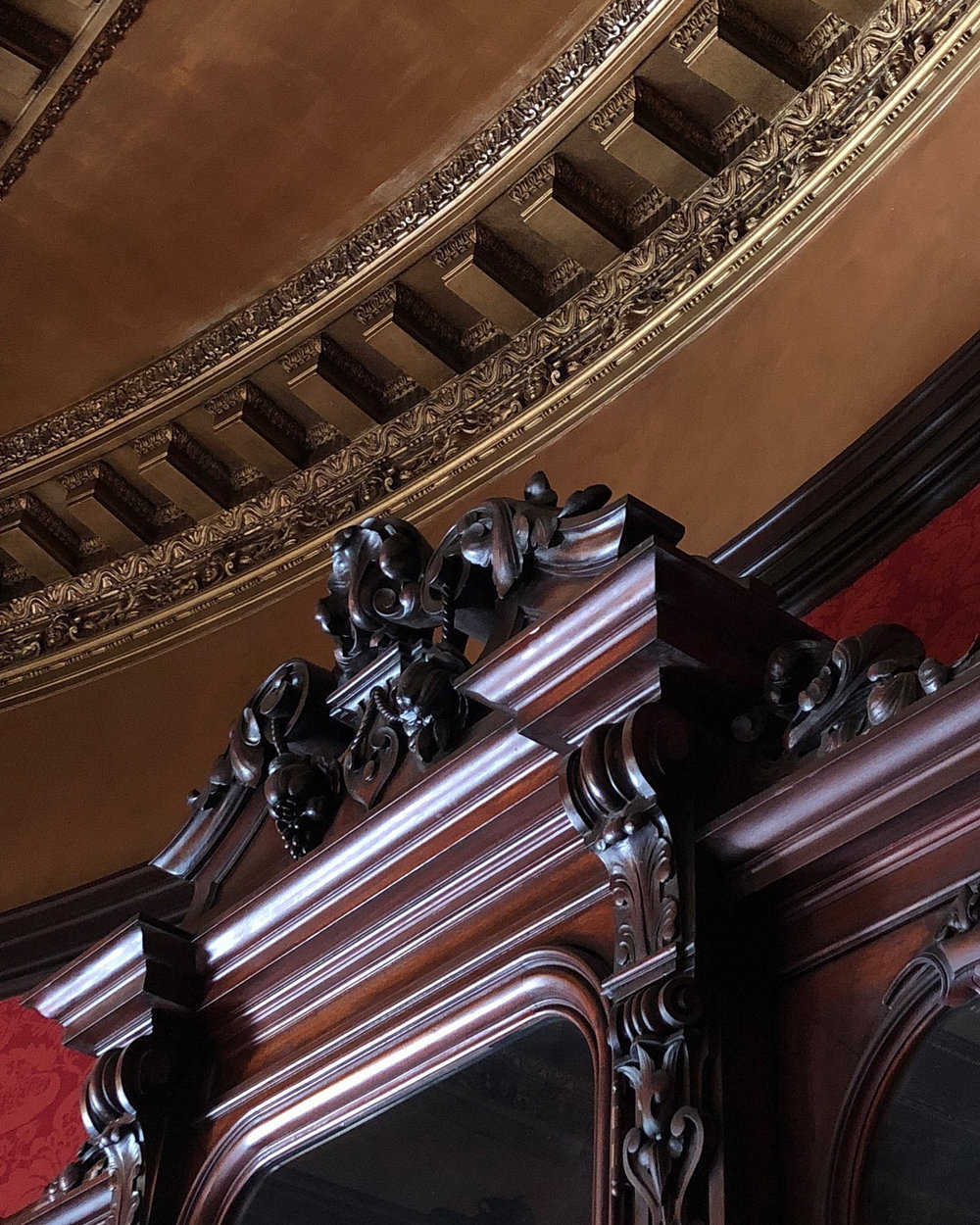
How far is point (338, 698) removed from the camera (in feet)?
5.87

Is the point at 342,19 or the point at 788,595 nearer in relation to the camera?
the point at 788,595

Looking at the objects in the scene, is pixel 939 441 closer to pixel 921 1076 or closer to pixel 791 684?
pixel 791 684

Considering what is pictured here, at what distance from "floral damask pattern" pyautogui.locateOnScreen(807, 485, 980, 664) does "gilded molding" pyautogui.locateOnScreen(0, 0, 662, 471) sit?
1438mm

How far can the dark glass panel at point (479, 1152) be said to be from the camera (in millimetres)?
1265

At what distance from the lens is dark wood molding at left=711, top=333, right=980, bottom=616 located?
7.22 ft

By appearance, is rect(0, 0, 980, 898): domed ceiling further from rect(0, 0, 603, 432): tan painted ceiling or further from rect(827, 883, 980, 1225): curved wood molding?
rect(827, 883, 980, 1225): curved wood molding

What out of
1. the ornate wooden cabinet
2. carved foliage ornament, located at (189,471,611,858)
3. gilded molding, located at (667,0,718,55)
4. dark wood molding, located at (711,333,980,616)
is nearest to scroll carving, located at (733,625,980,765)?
the ornate wooden cabinet

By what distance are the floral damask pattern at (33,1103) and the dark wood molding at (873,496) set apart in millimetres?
1779

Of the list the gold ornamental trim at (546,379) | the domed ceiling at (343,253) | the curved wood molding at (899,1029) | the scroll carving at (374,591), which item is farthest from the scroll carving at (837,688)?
the gold ornamental trim at (546,379)

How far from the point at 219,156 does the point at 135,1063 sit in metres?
2.64

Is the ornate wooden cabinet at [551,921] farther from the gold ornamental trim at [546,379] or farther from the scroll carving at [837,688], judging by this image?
the gold ornamental trim at [546,379]

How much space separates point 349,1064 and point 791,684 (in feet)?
1.97

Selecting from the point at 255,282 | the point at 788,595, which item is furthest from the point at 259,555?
the point at 788,595

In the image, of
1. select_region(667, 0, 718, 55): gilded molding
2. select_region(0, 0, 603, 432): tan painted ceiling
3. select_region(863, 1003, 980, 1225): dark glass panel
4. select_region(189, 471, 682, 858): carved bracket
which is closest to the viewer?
select_region(863, 1003, 980, 1225): dark glass panel
